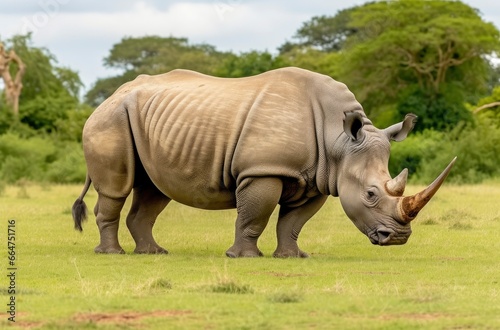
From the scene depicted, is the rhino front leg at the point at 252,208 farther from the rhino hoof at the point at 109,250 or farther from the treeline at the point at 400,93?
the treeline at the point at 400,93

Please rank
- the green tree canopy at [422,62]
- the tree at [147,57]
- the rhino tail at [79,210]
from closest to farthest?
1. the rhino tail at [79,210]
2. the green tree canopy at [422,62]
3. the tree at [147,57]

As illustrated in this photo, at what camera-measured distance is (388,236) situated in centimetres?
1362

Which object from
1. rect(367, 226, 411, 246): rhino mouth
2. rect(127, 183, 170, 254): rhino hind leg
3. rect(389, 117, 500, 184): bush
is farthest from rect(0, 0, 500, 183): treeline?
rect(367, 226, 411, 246): rhino mouth

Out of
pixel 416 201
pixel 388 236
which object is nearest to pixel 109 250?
pixel 388 236

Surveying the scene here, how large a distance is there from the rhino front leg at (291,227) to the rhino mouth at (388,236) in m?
1.41

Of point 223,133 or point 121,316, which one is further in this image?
point 223,133

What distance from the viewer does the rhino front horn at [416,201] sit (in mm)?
13266

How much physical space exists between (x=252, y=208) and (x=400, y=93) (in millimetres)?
32045

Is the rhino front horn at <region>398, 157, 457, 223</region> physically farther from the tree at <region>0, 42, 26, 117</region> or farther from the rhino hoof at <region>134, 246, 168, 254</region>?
the tree at <region>0, 42, 26, 117</region>

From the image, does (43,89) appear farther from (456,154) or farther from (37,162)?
(456,154)

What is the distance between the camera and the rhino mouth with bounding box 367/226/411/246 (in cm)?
1357

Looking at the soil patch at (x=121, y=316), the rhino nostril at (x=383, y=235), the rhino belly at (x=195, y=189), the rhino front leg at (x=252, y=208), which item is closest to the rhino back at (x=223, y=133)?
the rhino belly at (x=195, y=189)

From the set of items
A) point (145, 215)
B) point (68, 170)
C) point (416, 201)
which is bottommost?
point (68, 170)

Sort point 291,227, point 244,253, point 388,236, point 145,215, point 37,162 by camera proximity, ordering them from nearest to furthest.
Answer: point 388,236
point 244,253
point 291,227
point 145,215
point 37,162
